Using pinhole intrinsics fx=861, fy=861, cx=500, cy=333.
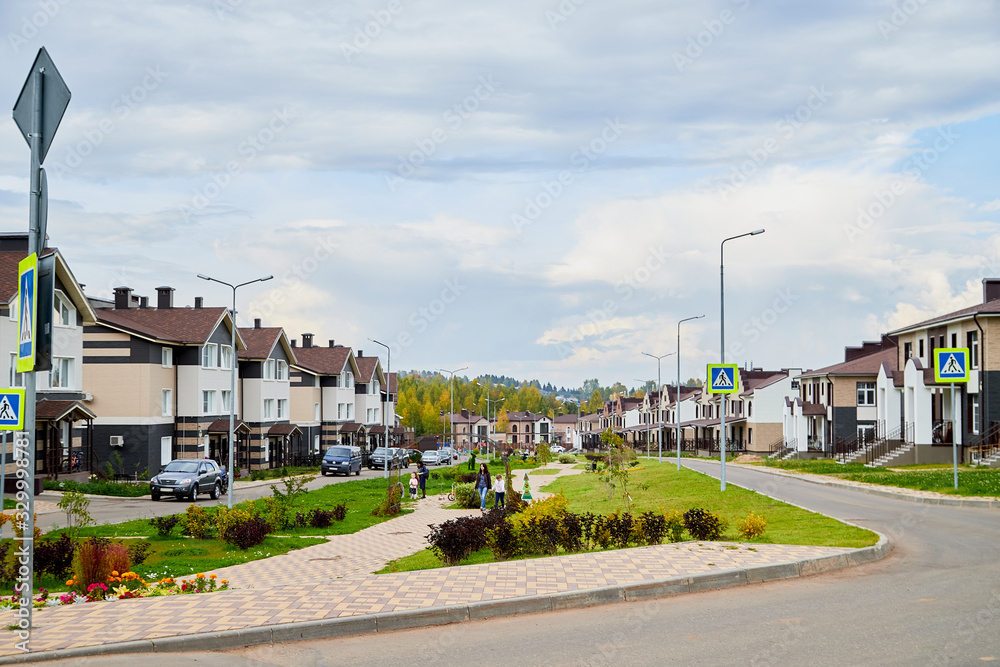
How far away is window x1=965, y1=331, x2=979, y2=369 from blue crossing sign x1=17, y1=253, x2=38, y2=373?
39.4 meters

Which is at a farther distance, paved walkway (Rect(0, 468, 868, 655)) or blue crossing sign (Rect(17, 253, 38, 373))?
paved walkway (Rect(0, 468, 868, 655))

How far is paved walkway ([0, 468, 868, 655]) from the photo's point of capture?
894 centimetres

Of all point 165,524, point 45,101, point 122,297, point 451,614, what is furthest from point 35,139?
point 122,297

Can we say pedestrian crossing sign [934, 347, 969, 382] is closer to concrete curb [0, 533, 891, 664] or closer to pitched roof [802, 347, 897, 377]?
concrete curb [0, 533, 891, 664]

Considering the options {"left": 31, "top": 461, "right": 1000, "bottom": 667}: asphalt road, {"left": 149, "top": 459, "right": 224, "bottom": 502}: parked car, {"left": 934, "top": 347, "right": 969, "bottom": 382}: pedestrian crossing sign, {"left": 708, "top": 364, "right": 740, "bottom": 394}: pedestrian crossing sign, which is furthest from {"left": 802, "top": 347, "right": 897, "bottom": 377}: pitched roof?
{"left": 31, "top": 461, "right": 1000, "bottom": 667}: asphalt road

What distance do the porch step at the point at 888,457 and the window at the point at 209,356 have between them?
115 ft

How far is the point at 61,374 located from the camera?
37.7 meters

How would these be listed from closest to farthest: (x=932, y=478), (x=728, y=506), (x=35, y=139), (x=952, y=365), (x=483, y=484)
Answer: (x=35, y=139) → (x=728, y=506) → (x=952, y=365) → (x=483, y=484) → (x=932, y=478)

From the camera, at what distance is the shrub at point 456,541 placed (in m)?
14.0

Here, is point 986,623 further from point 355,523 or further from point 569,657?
point 355,523

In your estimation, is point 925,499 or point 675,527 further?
point 925,499

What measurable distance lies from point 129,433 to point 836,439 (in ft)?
141

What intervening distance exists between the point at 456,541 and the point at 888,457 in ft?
113

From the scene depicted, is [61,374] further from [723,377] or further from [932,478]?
[932,478]
